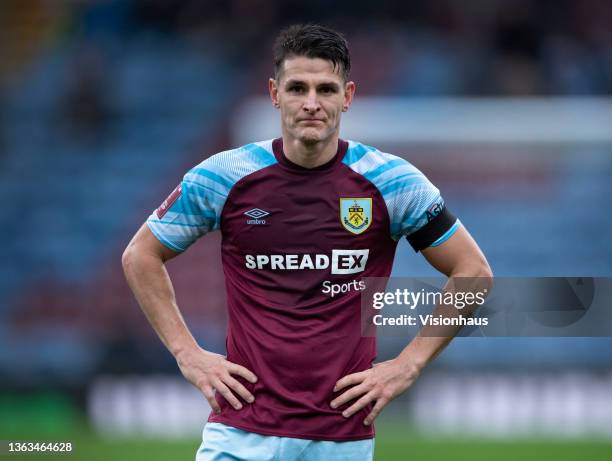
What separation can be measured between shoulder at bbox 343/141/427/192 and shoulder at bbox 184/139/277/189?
13.6 inches

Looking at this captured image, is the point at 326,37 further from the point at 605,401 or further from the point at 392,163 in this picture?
the point at 605,401

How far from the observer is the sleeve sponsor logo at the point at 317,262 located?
4.65m

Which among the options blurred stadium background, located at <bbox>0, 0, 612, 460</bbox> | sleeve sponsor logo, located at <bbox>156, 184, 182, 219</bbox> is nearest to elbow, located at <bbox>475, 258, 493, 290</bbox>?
sleeve sponsor logo, located at <bbox>156, 184, 182, 219</bbox>

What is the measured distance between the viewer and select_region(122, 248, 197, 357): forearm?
15.8 feet

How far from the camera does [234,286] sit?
4.77 meters

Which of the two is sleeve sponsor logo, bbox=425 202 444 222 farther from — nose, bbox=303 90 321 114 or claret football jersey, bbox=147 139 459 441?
nose, bbox=303 90 321 114

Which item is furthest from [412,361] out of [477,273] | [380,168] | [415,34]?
[415,34]

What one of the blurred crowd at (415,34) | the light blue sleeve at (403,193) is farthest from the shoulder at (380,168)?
the blurred crowd at (415,34)

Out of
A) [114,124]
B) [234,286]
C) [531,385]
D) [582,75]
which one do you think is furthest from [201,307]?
[234,286]

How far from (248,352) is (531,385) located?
27.2 feet

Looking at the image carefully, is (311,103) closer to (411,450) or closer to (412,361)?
(412,361)

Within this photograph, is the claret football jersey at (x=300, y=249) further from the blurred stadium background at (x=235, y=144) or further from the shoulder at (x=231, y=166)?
the blurred stadium background at (x=235, y=144)

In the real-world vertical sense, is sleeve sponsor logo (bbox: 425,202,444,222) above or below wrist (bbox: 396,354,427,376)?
above

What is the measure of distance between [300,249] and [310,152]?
0.41 metres
